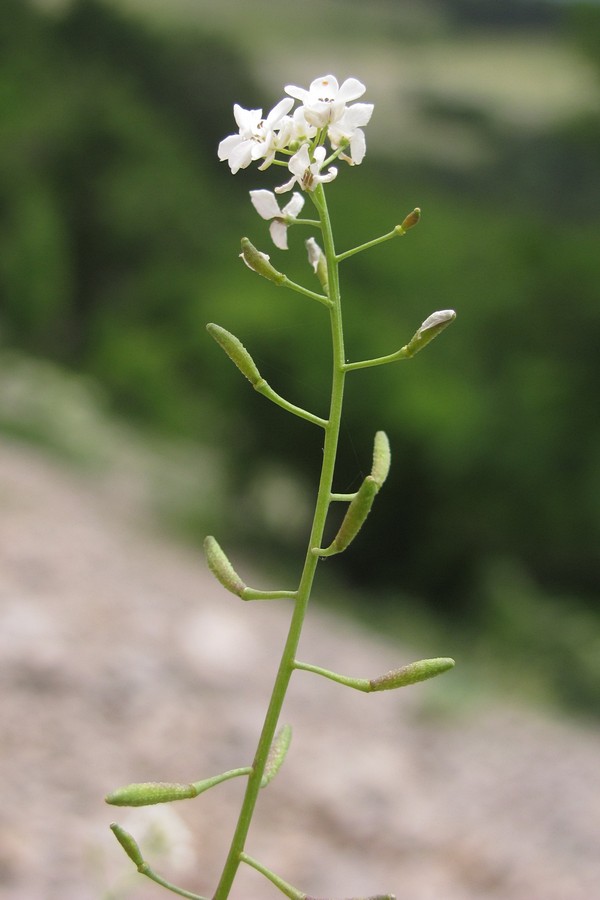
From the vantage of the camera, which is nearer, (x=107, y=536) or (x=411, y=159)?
(x=107, y=536)

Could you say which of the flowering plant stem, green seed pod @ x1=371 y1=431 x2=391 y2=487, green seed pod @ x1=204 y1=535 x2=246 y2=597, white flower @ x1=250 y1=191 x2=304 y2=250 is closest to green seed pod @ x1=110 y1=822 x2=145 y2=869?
the flowering plant stem

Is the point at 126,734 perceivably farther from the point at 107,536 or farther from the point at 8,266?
the point at 8,266

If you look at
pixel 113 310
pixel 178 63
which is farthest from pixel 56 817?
pixel 178 63

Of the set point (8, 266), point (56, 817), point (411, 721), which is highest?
point (8, 266)

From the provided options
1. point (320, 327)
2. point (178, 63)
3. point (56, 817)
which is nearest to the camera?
point (56, 817)

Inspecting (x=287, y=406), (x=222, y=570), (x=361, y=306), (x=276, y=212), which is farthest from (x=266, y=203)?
(x=361, y=306)

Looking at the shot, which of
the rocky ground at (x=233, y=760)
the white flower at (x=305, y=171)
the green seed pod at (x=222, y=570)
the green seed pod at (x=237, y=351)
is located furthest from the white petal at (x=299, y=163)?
the rocky ground at (x=233, y=760)

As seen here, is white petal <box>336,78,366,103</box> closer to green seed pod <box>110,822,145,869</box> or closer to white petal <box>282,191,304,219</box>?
white petal <box>282,191,304,219</box>

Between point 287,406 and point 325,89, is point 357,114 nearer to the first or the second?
point 325,89
